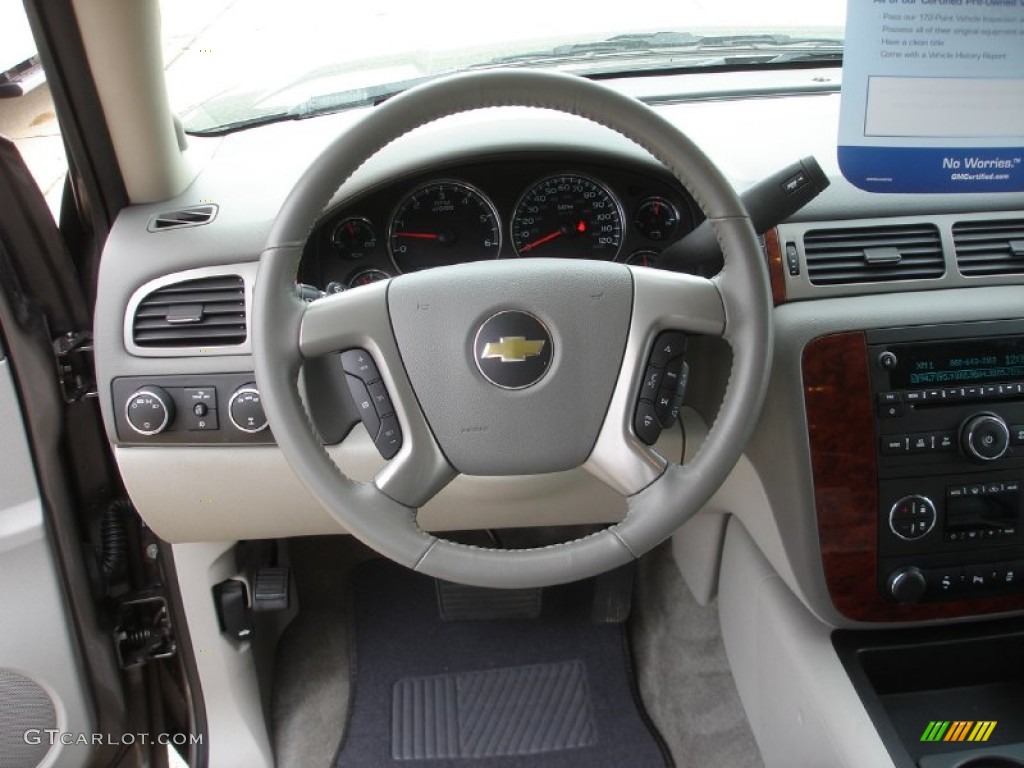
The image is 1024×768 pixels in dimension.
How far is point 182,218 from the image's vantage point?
4.47ft

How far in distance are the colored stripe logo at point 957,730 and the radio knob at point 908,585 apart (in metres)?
0.26

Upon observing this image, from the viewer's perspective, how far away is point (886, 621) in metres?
1.42

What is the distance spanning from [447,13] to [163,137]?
58 centimetres

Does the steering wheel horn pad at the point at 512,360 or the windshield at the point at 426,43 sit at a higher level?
the windshield at the point at 426,43

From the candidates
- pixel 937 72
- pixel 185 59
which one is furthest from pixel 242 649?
pixel 937 72

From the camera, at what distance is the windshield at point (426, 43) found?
5.21 ft

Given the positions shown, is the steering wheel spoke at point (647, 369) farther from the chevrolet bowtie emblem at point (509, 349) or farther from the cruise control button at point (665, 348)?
the chevrolet bowtie emblem at point (509, 349)

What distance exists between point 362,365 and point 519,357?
0.63ft

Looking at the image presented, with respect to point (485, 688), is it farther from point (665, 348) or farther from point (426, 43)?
point (426, 43)

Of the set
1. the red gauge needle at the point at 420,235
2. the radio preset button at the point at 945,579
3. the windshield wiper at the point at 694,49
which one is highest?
the windshield wiper at the point at 694,49

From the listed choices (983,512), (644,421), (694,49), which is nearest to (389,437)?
(644,421)

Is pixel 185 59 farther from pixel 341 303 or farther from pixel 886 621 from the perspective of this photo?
pixel 886 621

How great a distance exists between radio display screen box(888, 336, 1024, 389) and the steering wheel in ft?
1.24

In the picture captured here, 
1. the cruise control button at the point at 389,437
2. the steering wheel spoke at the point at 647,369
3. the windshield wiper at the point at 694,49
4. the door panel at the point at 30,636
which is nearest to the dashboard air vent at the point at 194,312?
the door panel at the point at 30,636
